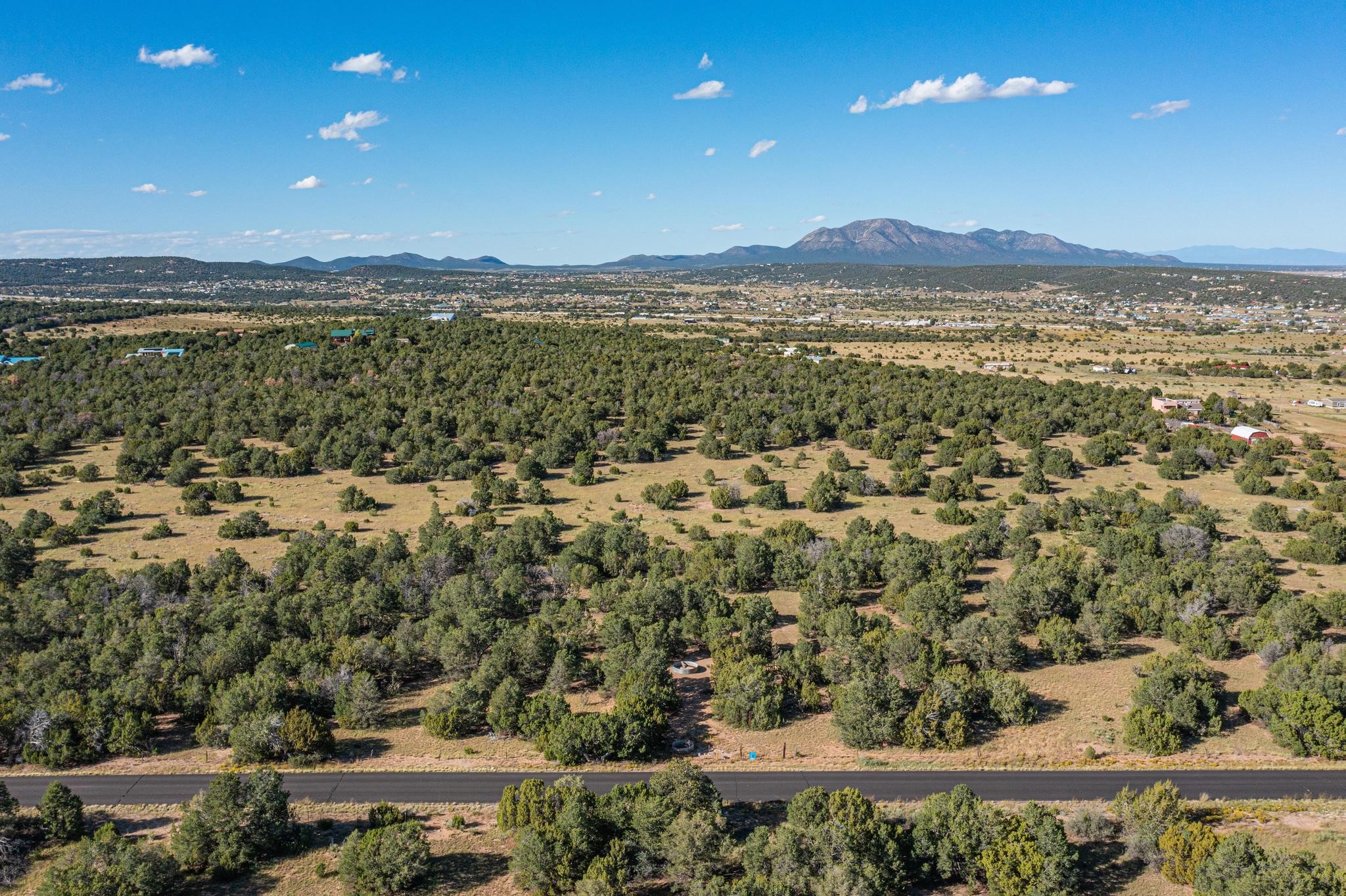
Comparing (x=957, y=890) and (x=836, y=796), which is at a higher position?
(x=836, y=796)

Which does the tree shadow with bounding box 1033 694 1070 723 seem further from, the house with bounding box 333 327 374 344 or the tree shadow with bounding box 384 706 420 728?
the house with bounding box 333 327 374 344

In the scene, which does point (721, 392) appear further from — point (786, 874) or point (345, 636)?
point (786, 874)

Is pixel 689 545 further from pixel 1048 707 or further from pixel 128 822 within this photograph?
→ pixel 128 822

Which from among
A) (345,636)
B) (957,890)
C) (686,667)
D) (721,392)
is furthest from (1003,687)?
(721,392)

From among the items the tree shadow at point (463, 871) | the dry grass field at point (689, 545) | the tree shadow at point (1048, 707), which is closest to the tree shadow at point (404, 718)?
the dry grass field at point (689, 545)

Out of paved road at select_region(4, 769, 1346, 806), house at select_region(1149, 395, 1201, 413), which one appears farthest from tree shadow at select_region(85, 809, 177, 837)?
house at select_region(1149, 395, 1201, 413)

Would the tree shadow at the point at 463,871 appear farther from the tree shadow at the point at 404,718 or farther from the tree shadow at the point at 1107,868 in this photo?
the tree shadow at the point at 1107,868

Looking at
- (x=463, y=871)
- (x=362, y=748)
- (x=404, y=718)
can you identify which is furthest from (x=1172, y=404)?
(x=463, y=871)
